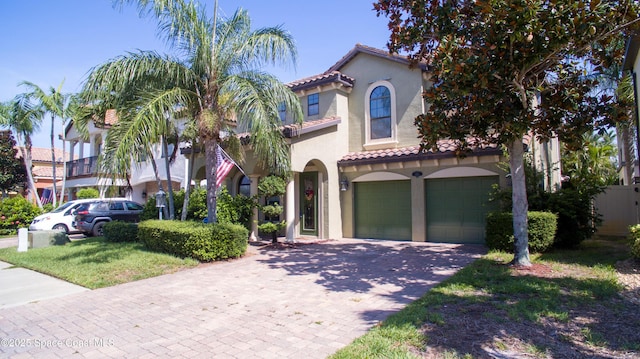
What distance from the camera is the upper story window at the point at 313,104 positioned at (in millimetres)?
15663

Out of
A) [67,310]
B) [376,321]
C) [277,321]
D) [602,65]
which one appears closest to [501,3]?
[602,65]

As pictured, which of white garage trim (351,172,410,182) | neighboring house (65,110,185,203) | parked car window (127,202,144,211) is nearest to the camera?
white garage trim (351,172,410,182)

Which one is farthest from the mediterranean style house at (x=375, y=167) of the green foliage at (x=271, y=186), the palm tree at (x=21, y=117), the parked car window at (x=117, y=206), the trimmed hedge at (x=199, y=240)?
the palm tree at (x=21, y=117)

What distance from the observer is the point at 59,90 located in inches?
790

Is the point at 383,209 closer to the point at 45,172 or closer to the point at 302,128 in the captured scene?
the point at 302,128

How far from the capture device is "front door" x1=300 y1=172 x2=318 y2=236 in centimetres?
1482

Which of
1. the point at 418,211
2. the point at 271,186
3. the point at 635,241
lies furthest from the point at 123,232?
the point at 635,241

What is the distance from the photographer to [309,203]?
49.5 feet

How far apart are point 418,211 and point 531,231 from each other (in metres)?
3.98

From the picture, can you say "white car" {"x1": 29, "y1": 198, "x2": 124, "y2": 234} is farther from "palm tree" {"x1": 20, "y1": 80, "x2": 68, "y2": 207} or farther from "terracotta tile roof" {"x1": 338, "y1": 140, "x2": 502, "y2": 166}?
"terracotta tile roof" {"x1": 338, "y1": 140, "x2": 502, "y2": 166}

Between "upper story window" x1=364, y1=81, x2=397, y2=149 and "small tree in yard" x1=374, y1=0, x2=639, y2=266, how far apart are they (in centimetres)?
530

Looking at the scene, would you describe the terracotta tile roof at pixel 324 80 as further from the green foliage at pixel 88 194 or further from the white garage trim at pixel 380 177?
the green foliage at pixel 88 194

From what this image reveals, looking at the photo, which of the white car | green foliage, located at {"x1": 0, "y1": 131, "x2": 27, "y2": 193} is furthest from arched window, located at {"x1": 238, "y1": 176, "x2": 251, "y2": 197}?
green foliage, located at {"x1": 0, "y1": 131, "x2": 27, "y2": 193}

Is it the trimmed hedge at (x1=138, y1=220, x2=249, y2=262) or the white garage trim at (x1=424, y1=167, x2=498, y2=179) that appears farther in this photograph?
the white garage trim at (x1=424, y1=167, x2=498, y2=179)
